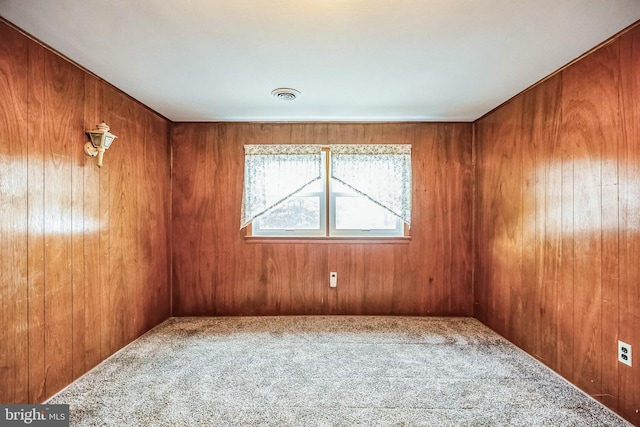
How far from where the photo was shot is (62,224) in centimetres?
181

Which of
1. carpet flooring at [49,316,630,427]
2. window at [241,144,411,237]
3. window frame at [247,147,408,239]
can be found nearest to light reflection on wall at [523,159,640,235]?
carpet flooring at [49,316,630,427]

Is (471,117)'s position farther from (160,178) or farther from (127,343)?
(127,343)

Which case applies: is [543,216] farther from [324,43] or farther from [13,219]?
[13,219]

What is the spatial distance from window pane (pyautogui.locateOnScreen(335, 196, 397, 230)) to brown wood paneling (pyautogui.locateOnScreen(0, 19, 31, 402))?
8.18ft

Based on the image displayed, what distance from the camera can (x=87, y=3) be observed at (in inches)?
52.3

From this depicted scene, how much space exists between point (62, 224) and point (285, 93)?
1.81 metres

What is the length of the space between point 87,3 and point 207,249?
2.30 meters

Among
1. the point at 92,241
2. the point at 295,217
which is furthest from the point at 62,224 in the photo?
the point at 295,217

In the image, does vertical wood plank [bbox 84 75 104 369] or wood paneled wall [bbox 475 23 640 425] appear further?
vertical wood plank [bbox 84 75 104 369]

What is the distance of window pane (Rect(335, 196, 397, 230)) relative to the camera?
3.23 m

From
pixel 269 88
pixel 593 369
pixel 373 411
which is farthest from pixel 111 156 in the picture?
pixel 593 369

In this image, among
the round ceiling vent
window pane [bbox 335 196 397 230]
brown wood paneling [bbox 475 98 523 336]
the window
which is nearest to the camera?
the round ceiling vent

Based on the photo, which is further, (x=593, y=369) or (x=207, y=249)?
(x=207, y=249)

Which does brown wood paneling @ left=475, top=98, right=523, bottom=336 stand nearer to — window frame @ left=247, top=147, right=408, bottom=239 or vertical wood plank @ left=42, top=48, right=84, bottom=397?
window frame @ left=247, top=147, right=408, bottom=239
